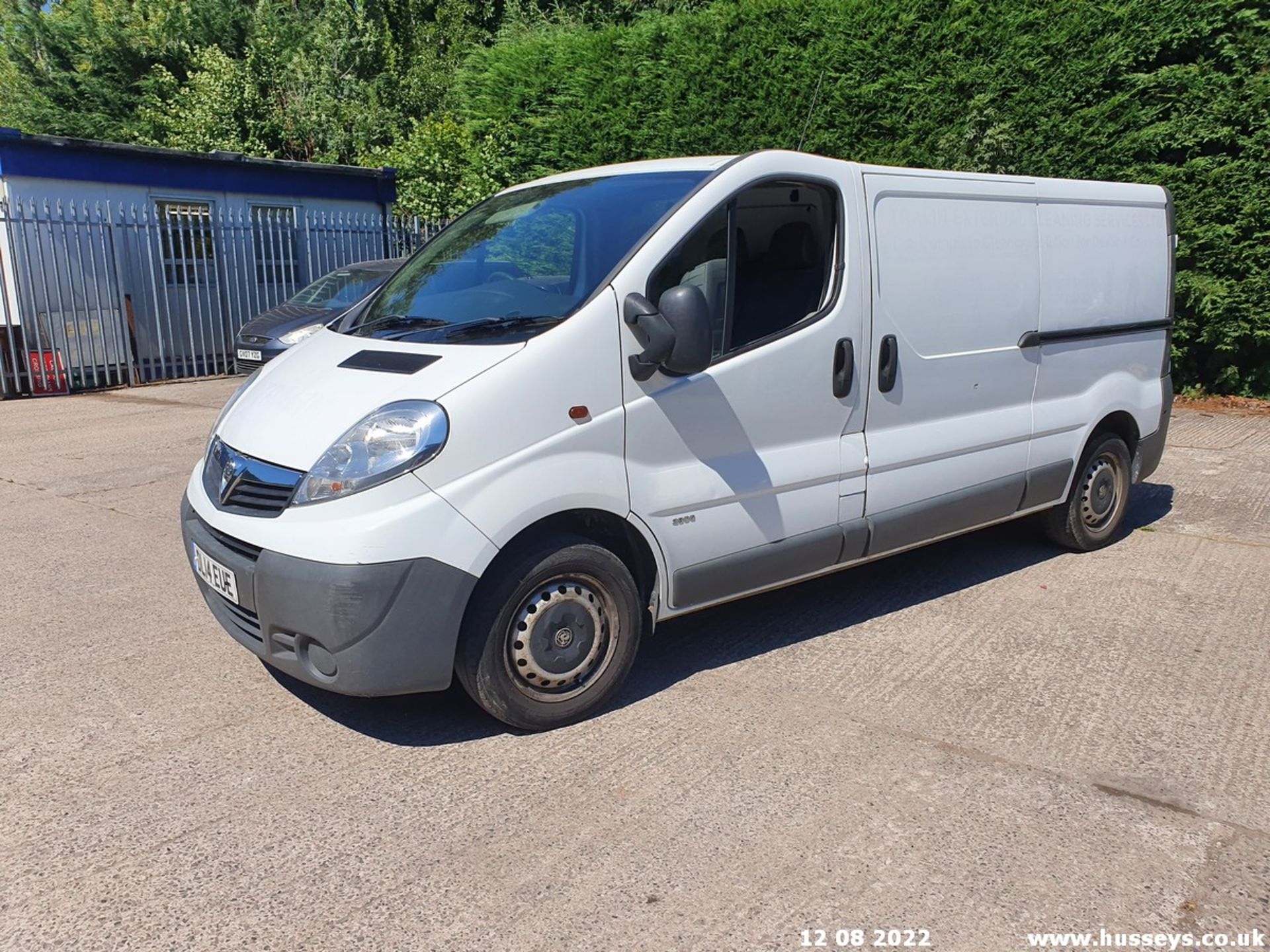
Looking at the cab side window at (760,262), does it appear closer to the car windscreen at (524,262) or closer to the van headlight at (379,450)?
the car windscreen at (524,262)

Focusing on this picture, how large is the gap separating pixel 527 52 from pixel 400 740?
45.1ft

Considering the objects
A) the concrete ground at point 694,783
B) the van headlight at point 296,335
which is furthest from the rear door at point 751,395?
the van headlight at point 296,335

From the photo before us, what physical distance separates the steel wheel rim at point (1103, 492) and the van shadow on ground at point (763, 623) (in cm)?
29

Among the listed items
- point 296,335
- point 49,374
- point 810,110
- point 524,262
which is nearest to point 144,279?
point 49,374

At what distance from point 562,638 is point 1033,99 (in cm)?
948

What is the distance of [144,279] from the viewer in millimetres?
13961

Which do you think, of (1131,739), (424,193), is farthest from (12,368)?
(1131,739)

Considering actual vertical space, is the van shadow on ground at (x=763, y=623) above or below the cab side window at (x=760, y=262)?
below

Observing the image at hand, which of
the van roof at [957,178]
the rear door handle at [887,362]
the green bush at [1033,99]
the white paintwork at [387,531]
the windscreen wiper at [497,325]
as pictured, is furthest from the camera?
the green bush at [1033,99]

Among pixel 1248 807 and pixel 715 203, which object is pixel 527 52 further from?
pixel 1248 807

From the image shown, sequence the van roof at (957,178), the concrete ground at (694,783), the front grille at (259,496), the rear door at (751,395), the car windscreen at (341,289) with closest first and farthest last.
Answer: the concrete ground at (694,783), the front grille at (259,496), the rear door at (751,395), the van roof at (957,178), the car windscreen at (341,289)

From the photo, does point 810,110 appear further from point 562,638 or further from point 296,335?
point 296,335

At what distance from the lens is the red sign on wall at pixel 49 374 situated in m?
12.7

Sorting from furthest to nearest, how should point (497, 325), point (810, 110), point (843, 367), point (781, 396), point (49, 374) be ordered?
point (49, 374) < point (810, 110) < point (843, 367) < point (781, 396) < point (497, 325)
